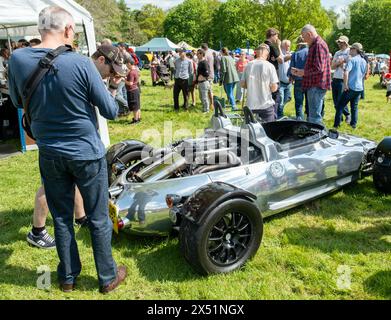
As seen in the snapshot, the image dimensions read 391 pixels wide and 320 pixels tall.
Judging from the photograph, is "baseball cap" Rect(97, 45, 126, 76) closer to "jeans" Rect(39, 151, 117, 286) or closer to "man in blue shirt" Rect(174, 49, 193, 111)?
"jeans" Rect(39, 151, 117, 286)

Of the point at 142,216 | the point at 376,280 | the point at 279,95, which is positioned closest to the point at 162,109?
the point at 279,95

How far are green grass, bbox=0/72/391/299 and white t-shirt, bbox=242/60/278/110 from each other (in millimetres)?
1780

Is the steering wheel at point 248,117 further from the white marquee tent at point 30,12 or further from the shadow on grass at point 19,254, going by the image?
the white marquee tent at point 30,12

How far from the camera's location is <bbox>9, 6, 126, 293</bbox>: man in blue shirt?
8.34 ft

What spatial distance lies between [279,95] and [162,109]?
14.6ft

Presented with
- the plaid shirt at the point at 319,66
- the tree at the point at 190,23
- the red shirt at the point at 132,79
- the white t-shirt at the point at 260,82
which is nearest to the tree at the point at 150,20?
the tree at the point at 190,23

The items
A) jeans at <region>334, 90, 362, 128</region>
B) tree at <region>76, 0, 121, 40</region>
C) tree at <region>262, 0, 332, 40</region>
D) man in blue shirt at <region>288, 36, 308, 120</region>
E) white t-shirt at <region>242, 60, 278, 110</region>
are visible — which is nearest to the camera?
white t-shirt at <region>242, 60, 278, 110</region>

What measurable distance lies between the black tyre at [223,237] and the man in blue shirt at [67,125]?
65 cm

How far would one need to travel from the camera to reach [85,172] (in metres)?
2.75

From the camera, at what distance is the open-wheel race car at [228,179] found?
3.17m

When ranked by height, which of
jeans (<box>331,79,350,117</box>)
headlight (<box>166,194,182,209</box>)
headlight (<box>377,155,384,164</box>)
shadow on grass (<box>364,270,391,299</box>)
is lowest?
shadow on grass (<box>364,270,391,299</box>)

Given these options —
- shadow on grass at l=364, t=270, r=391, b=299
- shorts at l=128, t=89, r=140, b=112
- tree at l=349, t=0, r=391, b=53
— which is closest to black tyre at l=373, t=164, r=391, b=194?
shadow on grass at l=364, t=270, r=391, b=299

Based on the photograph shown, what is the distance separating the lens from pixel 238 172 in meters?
3.78

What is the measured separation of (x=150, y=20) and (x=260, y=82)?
9268 centimetres
